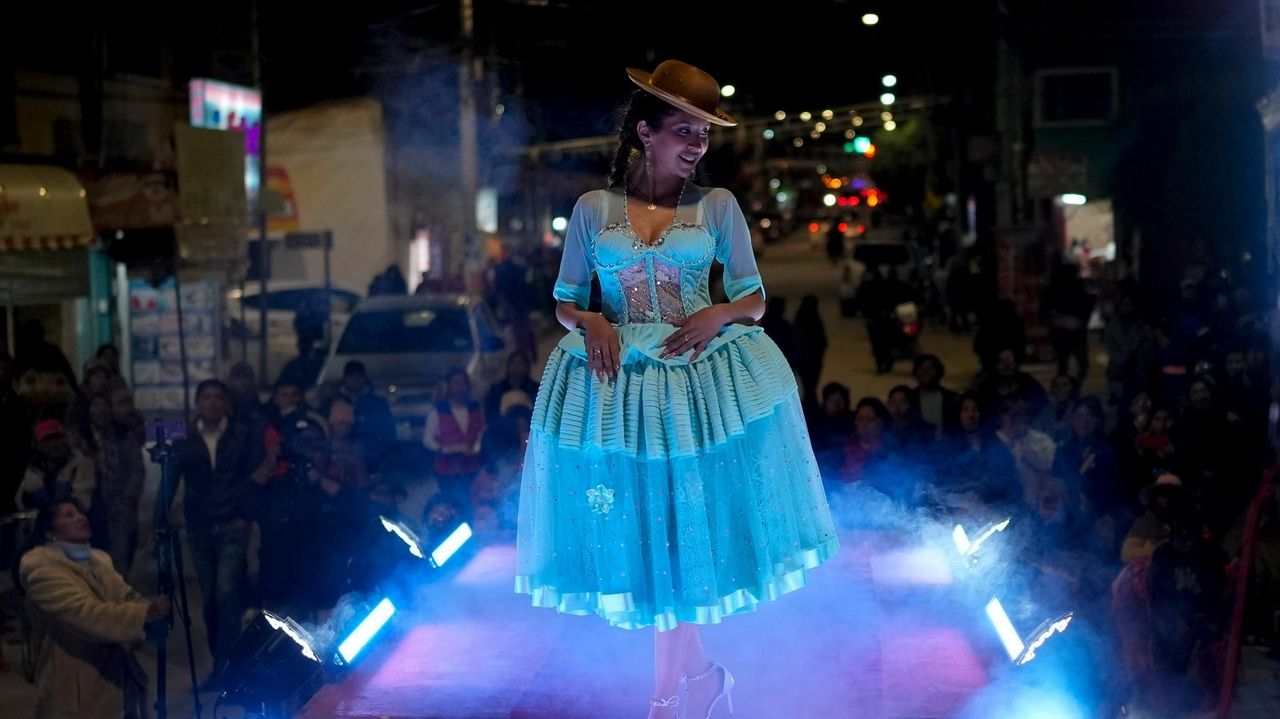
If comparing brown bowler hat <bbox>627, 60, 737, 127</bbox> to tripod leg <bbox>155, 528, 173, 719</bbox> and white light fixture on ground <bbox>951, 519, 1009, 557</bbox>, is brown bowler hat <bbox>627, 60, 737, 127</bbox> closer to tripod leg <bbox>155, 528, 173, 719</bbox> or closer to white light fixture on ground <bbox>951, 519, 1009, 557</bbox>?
white light fixture on ground <bbox>951, 519, 1009, 557</bbox>

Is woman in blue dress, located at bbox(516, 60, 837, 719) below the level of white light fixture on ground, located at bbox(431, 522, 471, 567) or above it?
above

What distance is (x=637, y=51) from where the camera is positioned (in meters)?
28.7

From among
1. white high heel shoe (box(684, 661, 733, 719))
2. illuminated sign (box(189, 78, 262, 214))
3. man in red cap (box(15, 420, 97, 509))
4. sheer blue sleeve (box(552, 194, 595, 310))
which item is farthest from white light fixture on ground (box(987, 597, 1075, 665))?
illuminated sign (box(189, 78, 262, 214))

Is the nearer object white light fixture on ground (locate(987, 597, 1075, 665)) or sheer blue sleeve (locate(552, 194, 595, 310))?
sheer blue sleeve (locate(552, 194, 595, 310))

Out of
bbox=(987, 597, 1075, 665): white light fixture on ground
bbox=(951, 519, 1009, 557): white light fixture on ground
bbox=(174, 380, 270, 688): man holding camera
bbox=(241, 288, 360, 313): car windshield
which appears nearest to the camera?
bbox=(987, 597, 1075, 665): white light fixture on ground

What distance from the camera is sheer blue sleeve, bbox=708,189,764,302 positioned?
13.7ft

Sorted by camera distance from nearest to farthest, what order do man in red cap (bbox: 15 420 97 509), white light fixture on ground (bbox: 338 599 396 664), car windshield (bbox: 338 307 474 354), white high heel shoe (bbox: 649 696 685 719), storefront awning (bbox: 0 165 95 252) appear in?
white high heel shoe (bbox: 649 696 685 719), white light fixture on ground (bbox: 338 599 396 664), man in red cap (bbox: 15 420 97 509), storefront awning (bbox: 0 165 95 252), car windshield (bbox: 338 307 474 354)

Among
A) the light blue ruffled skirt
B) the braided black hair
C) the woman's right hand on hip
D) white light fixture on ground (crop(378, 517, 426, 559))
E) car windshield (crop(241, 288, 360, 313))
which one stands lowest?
white light fixture on ground (crop(378, 517, 426, 559))

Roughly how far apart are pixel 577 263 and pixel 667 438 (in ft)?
2.12

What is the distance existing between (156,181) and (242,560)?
6.10 meters

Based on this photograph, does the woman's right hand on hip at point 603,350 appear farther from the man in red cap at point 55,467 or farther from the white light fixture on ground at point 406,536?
the man in red cap at point 55,467

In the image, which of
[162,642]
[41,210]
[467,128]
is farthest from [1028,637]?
[467,128]

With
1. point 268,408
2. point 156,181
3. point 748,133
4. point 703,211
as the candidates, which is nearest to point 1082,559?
point 703,211

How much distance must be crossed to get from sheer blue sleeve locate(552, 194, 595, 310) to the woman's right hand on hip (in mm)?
258
